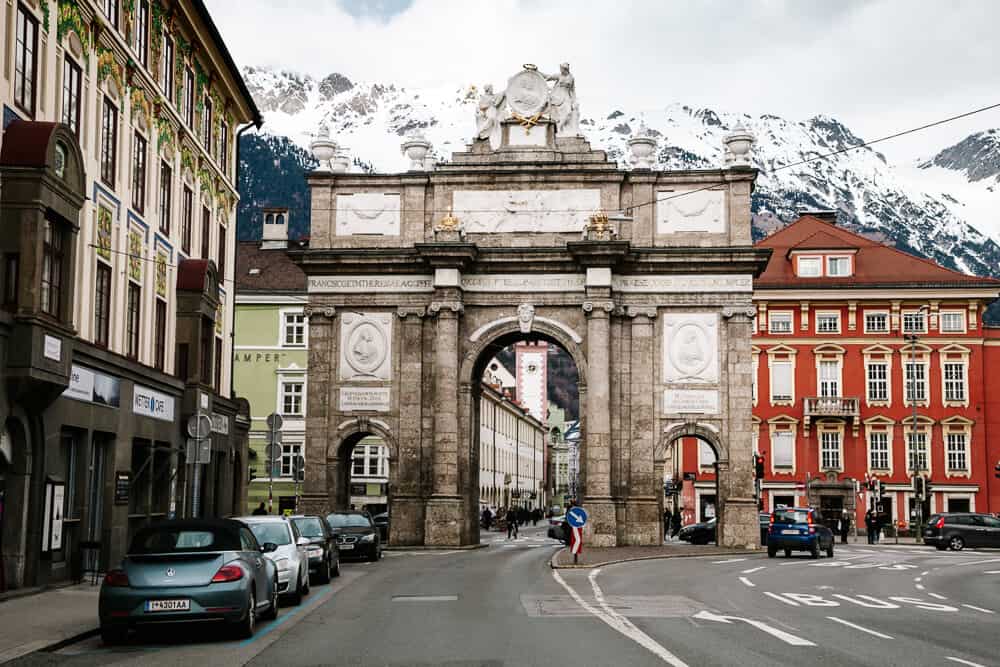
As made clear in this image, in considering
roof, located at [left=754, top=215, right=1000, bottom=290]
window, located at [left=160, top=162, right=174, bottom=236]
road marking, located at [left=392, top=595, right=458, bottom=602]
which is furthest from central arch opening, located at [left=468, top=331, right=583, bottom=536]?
road marking, located at [left=392, top=595, right=458, bottom=602]

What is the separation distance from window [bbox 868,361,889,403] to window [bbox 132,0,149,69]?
56119 mm

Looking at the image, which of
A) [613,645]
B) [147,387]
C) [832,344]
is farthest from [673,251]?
[613,645]

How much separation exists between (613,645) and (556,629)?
2228mm

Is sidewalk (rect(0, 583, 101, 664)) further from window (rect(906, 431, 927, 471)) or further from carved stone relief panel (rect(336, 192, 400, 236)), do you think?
window (rect(906, 431, 927, 471))

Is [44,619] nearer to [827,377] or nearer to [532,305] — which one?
[532,305]

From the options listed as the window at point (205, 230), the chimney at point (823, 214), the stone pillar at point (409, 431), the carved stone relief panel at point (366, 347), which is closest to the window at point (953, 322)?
the chimney at point (823, 214)

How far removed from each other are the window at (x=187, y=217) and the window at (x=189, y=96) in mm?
1854

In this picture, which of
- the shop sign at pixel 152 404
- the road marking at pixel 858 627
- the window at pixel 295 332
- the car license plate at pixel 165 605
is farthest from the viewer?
the window at pixel 295 332

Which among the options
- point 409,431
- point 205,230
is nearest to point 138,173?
point 205,230

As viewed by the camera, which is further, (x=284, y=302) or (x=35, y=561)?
(x=284, y=302)

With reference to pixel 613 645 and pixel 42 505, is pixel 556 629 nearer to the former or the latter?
pixel 613 645

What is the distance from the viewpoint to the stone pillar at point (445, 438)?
4934 cm

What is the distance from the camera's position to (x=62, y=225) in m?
24.0

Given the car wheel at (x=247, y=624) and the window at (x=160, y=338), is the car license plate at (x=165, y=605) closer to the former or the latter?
the car wheel at (x=247, y=624)
